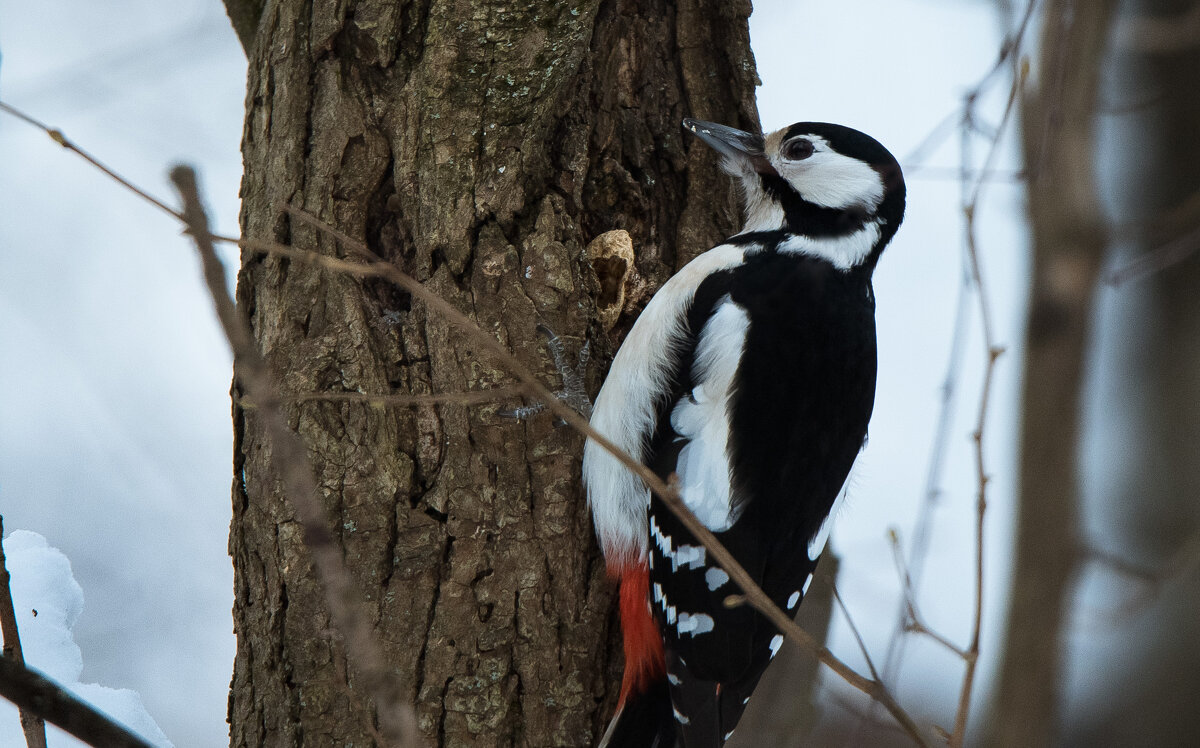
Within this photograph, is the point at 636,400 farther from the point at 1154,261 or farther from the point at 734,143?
the point at 1154,261

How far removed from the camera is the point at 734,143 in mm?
2662

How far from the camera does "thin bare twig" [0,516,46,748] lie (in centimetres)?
150

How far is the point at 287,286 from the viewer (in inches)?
89.9

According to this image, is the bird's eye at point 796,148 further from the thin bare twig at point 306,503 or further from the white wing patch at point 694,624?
the thin bare twig at point 306,503

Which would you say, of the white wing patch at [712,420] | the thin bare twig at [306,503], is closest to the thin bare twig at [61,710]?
the thin bare twig at [306,503]

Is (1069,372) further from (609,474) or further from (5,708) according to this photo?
(5,708)

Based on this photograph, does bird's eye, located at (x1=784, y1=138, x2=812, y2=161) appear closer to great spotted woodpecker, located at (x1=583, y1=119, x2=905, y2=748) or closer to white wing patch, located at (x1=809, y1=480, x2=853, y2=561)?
great spotted woodpecker, located at (x1=583, y1=119, x2=905, y2=748)

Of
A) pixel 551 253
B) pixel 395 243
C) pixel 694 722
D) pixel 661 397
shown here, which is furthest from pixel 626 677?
pixel 395 243

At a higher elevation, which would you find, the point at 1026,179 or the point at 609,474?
the point at 1026,179

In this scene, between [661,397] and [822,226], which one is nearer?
[661,397]

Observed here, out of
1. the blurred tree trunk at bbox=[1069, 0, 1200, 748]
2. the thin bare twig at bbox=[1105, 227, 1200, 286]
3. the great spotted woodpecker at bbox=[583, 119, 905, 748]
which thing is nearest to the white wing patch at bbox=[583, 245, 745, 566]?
the great spotted woodpecker at bbox=[583, 119, 905, 748]

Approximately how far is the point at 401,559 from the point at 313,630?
23 centimetres

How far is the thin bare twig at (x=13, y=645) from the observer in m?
1.50

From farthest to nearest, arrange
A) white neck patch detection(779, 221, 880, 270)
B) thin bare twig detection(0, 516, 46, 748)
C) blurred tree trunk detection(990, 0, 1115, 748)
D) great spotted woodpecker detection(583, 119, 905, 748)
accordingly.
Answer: white neck patch detection(779, 221, 880, 270)
great spotted woodpecker detection(583, 119, 905, 748)
blurred tree trunk detection(990, 0, 1115, 748)
thin bare twig detection(0, 516, 46, 748)
